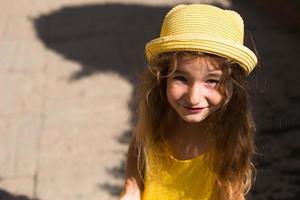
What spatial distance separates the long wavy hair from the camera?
7.98 ft

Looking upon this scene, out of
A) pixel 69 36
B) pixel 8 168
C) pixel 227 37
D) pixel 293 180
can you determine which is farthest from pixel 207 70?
pixel 69 36

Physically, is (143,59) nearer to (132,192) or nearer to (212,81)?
(132,192)

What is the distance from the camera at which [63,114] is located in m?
4.96

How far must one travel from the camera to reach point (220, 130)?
2535 mm

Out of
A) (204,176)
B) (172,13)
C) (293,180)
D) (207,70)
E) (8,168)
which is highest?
(172,13)

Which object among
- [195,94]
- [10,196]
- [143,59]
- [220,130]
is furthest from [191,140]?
[143,59]

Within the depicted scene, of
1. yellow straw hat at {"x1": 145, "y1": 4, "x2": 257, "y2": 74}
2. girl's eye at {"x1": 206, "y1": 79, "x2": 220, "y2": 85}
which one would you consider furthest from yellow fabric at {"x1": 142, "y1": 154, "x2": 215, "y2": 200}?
yellow straw hat at {"x1": 145, "y1": 4, "x2": 257, "y2": 74}

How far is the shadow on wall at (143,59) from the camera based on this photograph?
4.38m

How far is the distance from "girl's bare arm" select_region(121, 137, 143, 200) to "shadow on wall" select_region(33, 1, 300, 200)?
1.52m

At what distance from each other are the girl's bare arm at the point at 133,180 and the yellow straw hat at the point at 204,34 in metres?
0.62

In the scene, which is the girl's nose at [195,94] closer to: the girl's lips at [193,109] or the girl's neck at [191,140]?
the girl's lips at [193,109]

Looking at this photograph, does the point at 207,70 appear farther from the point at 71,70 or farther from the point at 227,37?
the point at 71,70

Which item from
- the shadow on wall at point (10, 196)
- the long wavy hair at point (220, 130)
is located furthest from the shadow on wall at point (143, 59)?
the long wavy hair at point (220, 130)

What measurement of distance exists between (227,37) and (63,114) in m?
2.94
